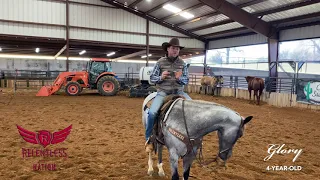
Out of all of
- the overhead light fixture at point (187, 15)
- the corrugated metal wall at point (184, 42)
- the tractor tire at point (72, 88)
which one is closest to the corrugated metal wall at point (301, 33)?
the overhead light fixture at point (187, 15)

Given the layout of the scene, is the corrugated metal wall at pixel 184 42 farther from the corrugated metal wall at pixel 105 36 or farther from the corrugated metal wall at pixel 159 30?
the corrugated metal wall at pixel 105 36

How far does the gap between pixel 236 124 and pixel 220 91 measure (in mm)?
14604

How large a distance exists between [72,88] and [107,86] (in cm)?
190

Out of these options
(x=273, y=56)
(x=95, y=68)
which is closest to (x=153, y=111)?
(x=95, y=68)

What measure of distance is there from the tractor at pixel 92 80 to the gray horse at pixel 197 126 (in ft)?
36.5

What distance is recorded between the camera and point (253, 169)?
147 inches

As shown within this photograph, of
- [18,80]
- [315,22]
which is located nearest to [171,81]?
[315,22]

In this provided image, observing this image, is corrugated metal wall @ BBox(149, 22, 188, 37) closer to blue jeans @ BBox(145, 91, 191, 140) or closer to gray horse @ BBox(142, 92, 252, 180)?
blue jeans @ BBox(145, 91, 191, 140)

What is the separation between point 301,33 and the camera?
12977 millimetres

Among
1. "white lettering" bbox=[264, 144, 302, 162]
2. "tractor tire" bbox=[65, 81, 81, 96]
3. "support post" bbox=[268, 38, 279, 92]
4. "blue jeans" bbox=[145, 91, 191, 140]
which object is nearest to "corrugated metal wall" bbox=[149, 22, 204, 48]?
"support post" bbox=[268, 38, 279, 92]

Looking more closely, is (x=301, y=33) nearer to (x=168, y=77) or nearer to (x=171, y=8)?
(x=171, y=8)

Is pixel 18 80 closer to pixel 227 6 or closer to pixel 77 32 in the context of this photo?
pixel 77 32

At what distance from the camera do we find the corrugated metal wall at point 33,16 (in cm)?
1475

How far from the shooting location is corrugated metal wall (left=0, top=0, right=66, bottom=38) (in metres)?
14.8
